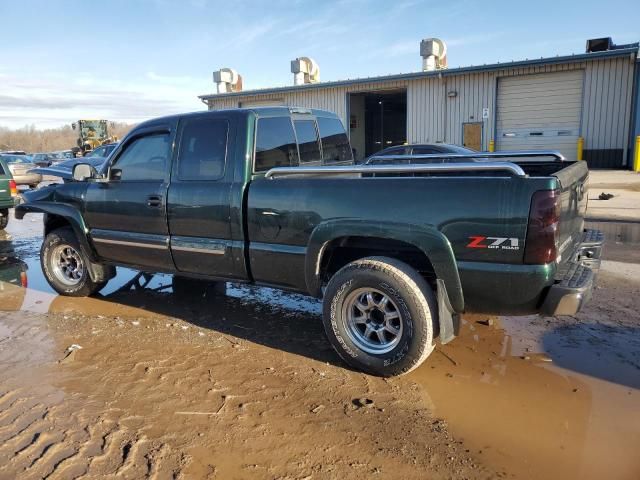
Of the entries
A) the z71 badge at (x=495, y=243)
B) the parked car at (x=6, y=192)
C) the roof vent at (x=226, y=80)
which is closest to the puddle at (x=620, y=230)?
the z71 badge at (x=495, y=243)

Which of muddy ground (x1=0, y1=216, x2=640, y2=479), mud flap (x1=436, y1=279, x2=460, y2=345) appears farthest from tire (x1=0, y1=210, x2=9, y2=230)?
mud flap (x1=436, y1=279, x2=460, y2=345)

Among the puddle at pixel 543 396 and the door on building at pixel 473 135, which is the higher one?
the door on building at pixel 473 135

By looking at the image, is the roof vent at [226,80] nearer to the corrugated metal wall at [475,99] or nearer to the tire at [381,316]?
the corrugated metal wall at [475,99]

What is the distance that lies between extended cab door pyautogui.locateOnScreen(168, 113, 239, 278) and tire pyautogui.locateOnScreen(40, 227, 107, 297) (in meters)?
1.64

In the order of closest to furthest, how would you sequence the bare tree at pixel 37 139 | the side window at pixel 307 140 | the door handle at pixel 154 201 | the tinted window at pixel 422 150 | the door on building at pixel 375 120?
the door handle at pixel 154 201
the side window at pixel 307 140
the tinted window at pixel 422 150
the door on building at pixel 375 120
the bare tree at pixel 37 139

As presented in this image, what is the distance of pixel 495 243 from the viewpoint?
325cm

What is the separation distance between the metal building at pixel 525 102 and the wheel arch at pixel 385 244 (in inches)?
798

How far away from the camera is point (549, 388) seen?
357 cm

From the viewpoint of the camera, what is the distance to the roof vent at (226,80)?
3288 centimetres

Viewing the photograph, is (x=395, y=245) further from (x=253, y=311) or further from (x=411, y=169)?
(x=253, y=311)

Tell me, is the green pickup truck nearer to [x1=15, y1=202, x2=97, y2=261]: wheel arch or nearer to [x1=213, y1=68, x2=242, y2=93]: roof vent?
[x1=15, y1=202, x2=97, y2=261]: wheel arch

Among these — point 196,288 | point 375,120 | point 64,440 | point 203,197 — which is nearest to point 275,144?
point 203,197

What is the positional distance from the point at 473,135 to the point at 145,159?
2096 centimetres

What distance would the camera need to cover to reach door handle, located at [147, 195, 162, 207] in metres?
4.86
